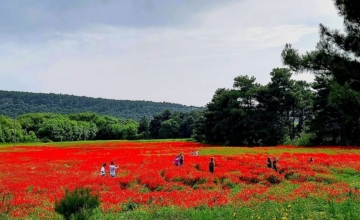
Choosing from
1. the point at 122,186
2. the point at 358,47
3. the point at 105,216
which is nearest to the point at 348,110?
the point at 358,47

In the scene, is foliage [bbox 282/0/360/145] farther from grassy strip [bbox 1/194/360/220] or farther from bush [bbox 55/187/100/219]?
bush [bbox 55/187/100/219]

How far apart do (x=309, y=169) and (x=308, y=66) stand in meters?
16.3

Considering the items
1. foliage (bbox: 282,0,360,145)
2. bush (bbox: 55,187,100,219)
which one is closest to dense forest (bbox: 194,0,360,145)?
foliage (bbox: 282,0,360,145)

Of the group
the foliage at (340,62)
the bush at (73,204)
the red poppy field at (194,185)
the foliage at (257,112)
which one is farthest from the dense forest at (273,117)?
the bush at (73,204)

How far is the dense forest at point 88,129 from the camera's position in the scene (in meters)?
127

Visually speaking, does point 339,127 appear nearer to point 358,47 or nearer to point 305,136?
point 305,136

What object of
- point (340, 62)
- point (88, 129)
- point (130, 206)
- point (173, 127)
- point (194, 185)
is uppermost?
point (340, 62)

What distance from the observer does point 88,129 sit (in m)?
146

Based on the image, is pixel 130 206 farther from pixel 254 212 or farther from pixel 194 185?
pixel 194 185

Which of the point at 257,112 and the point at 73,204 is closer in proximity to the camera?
the point at 73,204

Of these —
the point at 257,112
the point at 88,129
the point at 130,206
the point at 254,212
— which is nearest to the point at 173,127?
the point at 88,129

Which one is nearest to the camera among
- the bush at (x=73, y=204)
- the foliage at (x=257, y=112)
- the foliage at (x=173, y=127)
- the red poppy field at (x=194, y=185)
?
the bush at (x=73, y=204)

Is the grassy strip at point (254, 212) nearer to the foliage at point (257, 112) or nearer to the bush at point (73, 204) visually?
the bush at point (73, 204)

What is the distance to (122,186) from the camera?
76.1 ft
